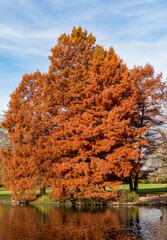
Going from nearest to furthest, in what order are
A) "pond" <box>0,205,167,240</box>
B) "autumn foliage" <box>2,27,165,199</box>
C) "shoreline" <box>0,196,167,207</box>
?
"pond" <box>0,205,167,240</box>, "autumn foliage" <box>2,27,165,199</box>, "shoreline" <box>0,196,167,207</box>

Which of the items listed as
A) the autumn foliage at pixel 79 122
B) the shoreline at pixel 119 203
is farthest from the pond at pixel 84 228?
the shoreline at pixel 119 203

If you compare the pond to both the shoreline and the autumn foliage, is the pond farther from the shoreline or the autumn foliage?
the shoreline

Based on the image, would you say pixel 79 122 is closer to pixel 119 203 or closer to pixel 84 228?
pixel 119 203

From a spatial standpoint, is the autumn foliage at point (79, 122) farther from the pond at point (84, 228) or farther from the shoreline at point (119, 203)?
the pond at point (84, 228)

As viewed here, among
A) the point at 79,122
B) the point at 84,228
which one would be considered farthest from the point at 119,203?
the point at 84,228

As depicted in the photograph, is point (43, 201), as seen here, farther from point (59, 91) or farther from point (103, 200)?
point (59, 91)

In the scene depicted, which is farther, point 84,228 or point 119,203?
point 119,203

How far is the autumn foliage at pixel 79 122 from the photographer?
25.0 m

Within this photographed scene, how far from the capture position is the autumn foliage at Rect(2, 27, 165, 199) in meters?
25.0

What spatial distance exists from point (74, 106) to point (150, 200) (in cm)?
1272

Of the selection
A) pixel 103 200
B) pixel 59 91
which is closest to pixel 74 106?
pixel 59 91

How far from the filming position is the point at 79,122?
1025 inches

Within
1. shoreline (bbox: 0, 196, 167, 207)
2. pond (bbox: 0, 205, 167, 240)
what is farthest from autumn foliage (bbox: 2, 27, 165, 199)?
pond (bbox: 0, 205, 167, 240)

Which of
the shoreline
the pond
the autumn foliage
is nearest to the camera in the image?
the pond
